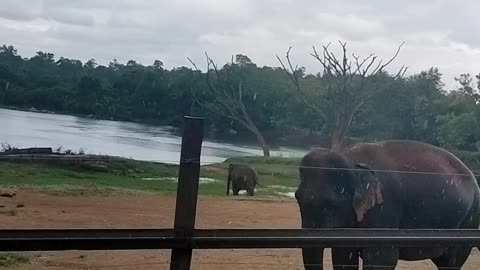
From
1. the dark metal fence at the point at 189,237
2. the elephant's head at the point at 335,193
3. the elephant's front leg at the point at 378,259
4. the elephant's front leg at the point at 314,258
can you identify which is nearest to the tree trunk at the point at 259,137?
the elephant's head at the point at 335,193

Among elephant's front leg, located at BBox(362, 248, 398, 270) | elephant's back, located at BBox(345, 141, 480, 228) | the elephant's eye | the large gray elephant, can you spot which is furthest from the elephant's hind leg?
elephant's front leg, located at BBox(362, 248, 398, 270)

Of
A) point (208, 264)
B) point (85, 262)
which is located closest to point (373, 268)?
point (208, 264)

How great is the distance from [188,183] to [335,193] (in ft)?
6.19

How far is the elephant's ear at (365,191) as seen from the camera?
4.70 meters

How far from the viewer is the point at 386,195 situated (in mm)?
4996

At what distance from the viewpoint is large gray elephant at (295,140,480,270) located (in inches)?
180

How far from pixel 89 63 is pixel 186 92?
4006 millimetres

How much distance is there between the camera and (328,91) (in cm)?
2541

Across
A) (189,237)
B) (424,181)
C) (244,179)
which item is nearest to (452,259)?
(424,181)

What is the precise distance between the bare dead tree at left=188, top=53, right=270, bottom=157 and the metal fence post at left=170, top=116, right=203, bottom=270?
914cm

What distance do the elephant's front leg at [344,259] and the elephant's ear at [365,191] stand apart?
0.85ft

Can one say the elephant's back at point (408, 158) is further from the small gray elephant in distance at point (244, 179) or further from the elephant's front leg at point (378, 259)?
the small gray elephant in distance at point (244, 179)

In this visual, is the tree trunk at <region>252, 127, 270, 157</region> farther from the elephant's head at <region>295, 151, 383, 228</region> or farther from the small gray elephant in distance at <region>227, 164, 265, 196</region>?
the elephant's head at <region>295, 151, 383, 228</region>

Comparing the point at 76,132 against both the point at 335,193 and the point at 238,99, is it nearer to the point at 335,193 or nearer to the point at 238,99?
the point at 238,99
